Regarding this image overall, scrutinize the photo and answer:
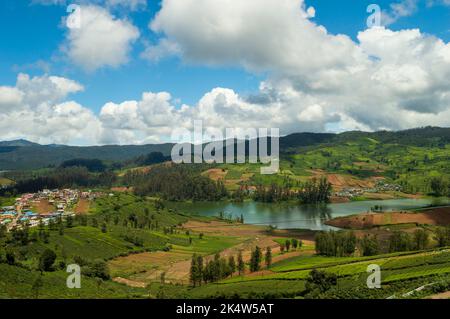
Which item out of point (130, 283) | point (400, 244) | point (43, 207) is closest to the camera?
point (130, 283)

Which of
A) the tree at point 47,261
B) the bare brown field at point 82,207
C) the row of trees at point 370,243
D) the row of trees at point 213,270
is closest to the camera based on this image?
Answer: the tree at point 47,261

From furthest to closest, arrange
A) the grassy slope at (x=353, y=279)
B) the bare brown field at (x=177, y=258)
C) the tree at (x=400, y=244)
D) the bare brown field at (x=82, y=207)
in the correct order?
the bare brown field at (x=82, y=207) → the tree at (x=400, y=244) → the bare brown field at (x=177, y=258) → the grassy slope at (x=353, y=279)

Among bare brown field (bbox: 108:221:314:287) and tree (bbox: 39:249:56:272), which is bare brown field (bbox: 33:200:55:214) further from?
tree (bbox: 39:249:56:272)

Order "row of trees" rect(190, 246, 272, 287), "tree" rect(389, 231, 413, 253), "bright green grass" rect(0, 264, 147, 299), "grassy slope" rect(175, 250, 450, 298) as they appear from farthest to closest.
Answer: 1. "tree" rect(389, 231, 413, 253)
2. "row of trees" rect(190, 246, 272, 287)
3. "bright green grass" rect(0, 264, 147, 299)
4. "grassy slope" rect(175, 250, 450, 298)

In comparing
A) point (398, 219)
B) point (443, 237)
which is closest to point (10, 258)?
point (443, 237)

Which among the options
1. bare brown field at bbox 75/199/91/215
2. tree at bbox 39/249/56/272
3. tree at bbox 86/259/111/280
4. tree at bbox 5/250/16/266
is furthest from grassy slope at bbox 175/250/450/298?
bare brown field at bbox 75/199/91/215

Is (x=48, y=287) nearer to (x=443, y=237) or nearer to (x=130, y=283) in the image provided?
(x=130, y=283)

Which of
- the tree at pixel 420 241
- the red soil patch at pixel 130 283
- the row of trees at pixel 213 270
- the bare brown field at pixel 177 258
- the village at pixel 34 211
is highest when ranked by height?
the tree at pixel 420 241

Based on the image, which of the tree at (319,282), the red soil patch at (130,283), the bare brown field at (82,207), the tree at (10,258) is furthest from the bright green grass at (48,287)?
the bare brown field at (82,207)

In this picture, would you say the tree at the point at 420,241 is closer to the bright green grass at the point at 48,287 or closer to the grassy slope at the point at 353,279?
the grassy slope at the point at 353,279
